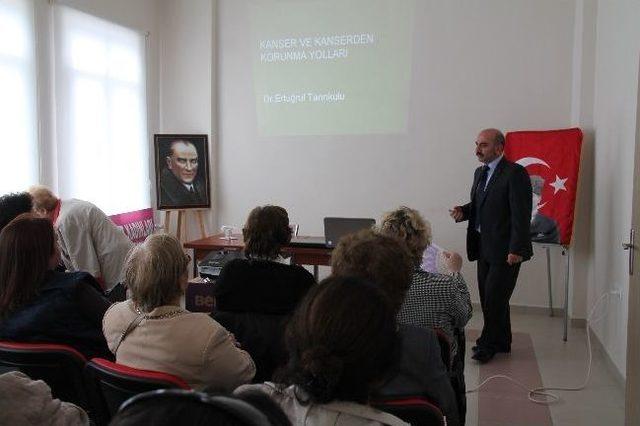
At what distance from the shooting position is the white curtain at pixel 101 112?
513cm

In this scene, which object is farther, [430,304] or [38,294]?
[430,304]

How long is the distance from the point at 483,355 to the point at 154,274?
2826 millimetres

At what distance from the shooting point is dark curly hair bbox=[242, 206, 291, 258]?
2.42 metres

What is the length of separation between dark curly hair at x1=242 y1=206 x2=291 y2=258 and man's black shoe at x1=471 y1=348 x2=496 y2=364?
2.09 m

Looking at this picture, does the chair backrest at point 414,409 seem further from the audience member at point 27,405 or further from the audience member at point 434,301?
the audience member at point 27,405

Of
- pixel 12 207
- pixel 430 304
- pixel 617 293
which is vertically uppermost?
pixel 12 207

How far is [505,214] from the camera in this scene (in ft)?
13.0

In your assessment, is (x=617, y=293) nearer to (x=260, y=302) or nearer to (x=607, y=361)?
(x=607, y=361)

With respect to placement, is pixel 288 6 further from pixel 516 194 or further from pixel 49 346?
pixel 49 346

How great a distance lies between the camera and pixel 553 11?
510cm

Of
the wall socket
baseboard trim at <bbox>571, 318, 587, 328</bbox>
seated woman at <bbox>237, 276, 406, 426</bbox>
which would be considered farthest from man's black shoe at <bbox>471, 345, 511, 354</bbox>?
seated woman at <bbox>237, 276, 406, 426</bbox>

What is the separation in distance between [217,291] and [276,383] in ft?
3.84

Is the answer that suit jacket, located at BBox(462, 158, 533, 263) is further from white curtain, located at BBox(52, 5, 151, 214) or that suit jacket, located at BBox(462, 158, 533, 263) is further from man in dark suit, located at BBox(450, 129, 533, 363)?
white curtain, located at BBox(52, 5, 151, 214)

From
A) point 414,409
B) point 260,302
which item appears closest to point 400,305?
point 414,409
